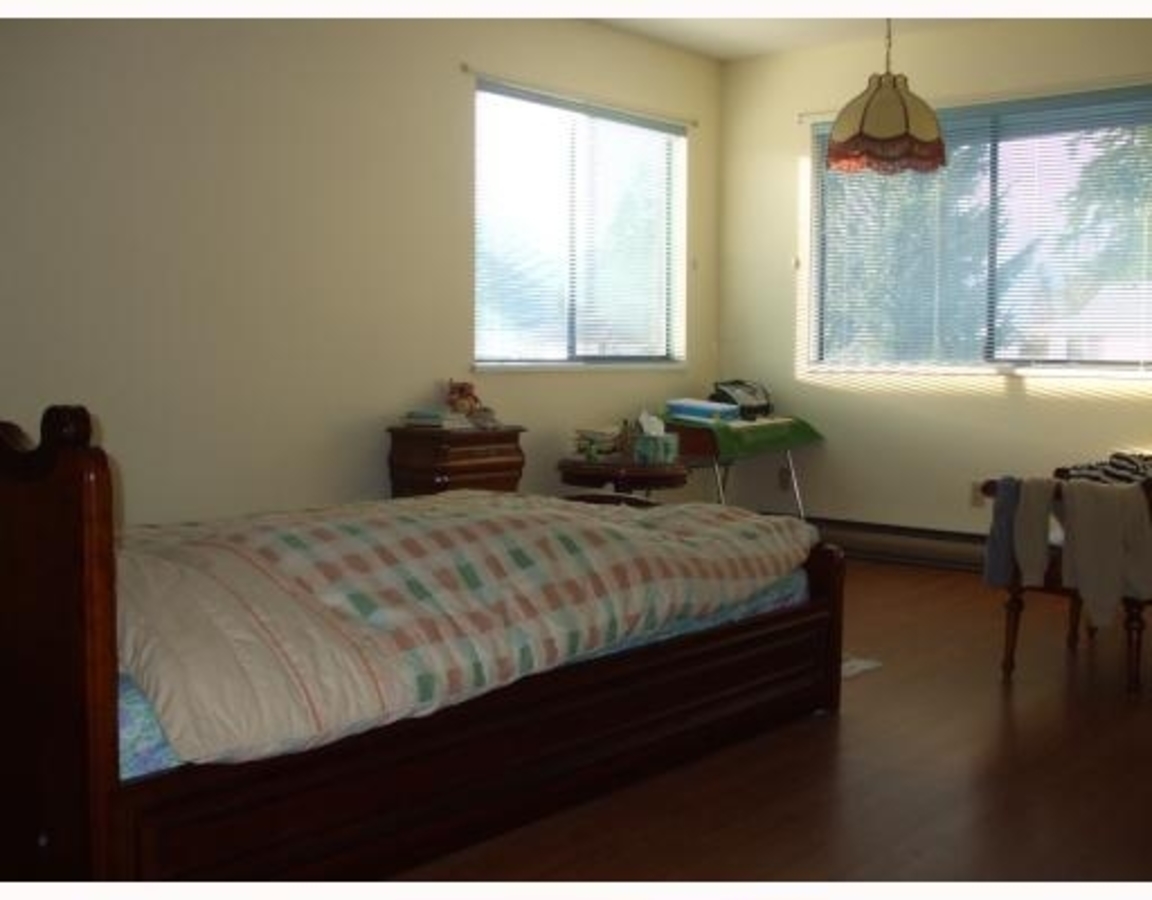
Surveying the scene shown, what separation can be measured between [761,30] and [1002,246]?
1538 mm

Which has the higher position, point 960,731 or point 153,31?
point 153,31

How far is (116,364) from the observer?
173 inches

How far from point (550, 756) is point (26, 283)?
8.07 ft

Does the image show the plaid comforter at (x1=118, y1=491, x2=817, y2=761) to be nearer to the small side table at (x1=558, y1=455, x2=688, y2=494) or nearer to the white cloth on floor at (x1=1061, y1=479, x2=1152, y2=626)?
the white cloth on floor at (x1=1061, y1=479, x2=1152, y2=626)

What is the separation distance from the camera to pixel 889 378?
6453 millimetres

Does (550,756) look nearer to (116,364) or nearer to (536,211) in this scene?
(116,364)

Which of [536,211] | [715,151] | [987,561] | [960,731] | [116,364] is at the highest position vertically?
[715,151]

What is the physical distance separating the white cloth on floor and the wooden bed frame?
1.64 m

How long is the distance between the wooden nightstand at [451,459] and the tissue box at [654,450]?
0.63 meters

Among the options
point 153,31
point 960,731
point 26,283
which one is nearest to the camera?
point 960,731

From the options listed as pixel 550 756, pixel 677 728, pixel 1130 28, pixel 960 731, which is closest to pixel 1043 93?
pixel 1130 28

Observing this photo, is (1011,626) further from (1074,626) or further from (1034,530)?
(1074,626)

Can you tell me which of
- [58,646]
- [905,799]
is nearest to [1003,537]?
[905,799]

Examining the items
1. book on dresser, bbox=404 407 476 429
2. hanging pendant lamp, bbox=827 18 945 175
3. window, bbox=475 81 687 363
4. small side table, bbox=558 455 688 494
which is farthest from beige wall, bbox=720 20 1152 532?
book on dresser, bbox=404 407 476 429
